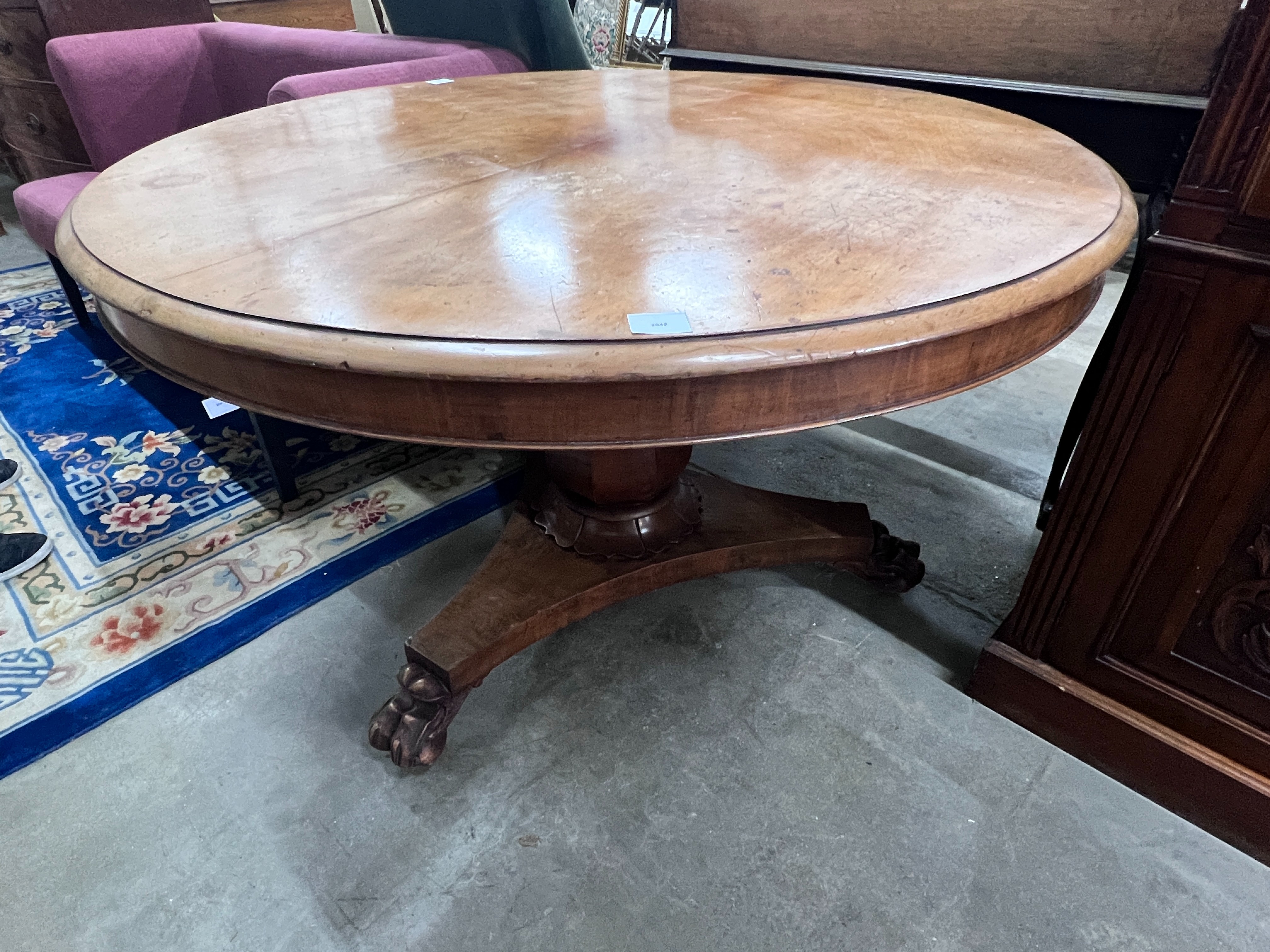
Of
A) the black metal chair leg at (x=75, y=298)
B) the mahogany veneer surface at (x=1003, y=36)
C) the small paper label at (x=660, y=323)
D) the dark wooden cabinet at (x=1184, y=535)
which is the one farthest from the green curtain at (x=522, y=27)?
the small paper label at (x=660, y=323)

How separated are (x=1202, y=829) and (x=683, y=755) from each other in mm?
671

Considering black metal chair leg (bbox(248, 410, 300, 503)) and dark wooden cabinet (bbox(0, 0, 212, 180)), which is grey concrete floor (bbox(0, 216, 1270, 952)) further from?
dark wooden cabinet (bbox(0, 0, 212, 180))

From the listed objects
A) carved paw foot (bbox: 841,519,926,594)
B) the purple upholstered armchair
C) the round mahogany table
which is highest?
the round mahogany table

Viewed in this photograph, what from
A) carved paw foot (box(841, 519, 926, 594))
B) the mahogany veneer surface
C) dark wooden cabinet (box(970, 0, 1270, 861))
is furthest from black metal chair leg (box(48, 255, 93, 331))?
dark wooden cabinet (box(970, 0, 1270, 861))

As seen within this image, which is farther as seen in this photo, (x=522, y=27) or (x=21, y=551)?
(x=522, y=27)

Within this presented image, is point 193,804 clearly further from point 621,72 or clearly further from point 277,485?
point 621,72

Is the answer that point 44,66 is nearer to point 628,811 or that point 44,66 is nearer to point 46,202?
point 46,202

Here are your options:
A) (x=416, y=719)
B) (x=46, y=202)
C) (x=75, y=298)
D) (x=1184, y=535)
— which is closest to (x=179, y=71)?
(x=46, y=202)

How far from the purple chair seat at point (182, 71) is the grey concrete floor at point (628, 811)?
136 cm

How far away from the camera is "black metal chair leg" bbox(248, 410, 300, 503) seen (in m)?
1.45

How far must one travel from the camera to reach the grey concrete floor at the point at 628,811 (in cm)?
86

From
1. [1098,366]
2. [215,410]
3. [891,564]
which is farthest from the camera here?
[215,410]

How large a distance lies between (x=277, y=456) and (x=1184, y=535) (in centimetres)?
149

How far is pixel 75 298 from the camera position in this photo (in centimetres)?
222
